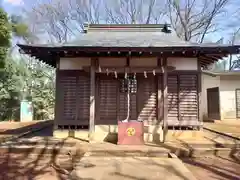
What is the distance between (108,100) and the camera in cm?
824

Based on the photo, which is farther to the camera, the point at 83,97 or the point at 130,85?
the point at 83,97

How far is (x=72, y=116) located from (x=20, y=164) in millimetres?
2830

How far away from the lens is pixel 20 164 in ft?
17.9

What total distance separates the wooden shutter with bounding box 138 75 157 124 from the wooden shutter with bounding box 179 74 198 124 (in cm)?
88

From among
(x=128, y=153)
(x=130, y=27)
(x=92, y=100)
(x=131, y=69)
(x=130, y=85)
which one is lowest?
(x=128, y=153)

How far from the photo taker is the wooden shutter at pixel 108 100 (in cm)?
820

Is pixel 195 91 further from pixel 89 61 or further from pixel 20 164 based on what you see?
pixel 20 164

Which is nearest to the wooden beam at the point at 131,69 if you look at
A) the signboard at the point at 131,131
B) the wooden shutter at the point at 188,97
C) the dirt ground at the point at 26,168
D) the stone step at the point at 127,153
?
the wooden shutter at the point at 188,97

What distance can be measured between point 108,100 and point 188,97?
8.83ft

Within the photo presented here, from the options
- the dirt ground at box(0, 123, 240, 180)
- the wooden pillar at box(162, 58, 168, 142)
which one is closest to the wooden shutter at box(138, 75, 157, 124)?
the wooden pillar at box(162, 58, 168, 142)

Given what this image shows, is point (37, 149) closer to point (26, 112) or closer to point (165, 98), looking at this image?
point (165, 98)

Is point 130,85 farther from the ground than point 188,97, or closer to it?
farther from the ground

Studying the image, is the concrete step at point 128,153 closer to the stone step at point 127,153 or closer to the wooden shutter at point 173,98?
the stone step at point 127,153

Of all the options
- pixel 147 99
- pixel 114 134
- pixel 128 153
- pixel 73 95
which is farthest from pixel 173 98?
pixel 73 95
